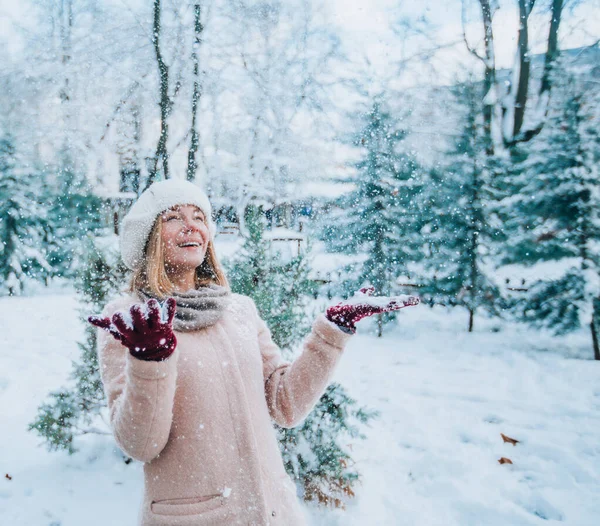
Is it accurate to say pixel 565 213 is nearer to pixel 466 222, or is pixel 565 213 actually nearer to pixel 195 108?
pixel 466 222

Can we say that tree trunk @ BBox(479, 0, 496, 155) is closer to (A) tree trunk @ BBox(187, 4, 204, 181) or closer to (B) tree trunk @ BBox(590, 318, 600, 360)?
(B) tree trunk @ BBox(590, 318, 600, 360)

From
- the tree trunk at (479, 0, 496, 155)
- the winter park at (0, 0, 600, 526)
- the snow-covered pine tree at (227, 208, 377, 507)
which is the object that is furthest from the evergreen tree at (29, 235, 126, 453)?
the tree trunk at (479, 0, 496, 155)

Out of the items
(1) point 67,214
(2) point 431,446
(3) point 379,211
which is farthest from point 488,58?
(1) point 67,214

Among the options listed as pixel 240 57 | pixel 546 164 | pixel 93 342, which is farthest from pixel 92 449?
pixel 240 57

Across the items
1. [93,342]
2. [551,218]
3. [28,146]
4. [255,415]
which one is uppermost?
[28,146]

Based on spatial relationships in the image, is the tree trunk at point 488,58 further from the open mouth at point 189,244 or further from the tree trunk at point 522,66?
the open mouth at point 189,244

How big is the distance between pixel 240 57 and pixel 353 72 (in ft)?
12.3

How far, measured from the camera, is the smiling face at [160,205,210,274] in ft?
5.00

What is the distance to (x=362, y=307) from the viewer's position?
1.42 m

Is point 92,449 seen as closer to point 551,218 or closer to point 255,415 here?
point 255,415

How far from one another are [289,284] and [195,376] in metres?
2.04

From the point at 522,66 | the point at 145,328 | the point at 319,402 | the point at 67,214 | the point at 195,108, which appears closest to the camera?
the point at 145,328

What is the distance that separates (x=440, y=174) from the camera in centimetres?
845

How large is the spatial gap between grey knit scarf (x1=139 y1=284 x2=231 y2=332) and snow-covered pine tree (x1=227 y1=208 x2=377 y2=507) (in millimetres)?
1511
